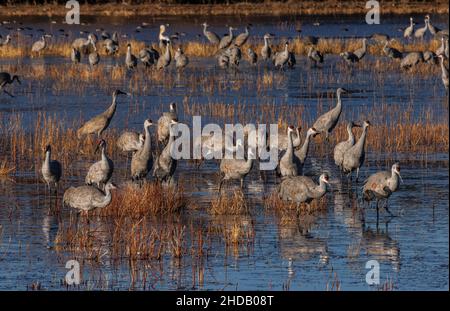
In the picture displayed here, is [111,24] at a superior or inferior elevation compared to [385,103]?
superior

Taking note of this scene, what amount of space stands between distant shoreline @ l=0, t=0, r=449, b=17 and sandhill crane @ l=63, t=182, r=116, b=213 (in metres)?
43.4

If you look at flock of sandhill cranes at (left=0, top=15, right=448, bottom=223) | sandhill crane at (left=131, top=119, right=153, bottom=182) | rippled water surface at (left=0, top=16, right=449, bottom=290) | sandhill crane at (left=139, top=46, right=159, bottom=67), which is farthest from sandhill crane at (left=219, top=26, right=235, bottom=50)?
sandhill crane at (left=131, top=119, right=153, bottom=182)

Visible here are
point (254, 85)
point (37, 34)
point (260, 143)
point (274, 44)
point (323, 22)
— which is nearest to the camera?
point (260, 143)

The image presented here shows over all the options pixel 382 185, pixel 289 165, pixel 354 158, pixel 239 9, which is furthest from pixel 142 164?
pixel 239 9

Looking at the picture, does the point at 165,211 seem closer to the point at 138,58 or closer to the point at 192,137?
the point at 192,137

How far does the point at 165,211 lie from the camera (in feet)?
46.2

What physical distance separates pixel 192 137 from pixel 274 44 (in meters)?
20.6

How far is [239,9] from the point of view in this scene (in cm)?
5812

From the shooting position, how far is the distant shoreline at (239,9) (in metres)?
56.8

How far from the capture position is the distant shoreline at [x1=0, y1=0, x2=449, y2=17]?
186ft

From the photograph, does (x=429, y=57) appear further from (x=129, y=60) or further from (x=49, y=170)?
(x=49, y=170)

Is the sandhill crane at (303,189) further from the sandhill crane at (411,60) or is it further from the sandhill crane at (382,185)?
the sandhill crane at (411,60)

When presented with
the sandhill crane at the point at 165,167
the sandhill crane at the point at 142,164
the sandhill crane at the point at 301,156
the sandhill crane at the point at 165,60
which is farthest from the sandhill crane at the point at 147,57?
the sandhill crane at the point at 165,167
